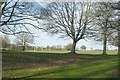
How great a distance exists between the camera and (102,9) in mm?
8125

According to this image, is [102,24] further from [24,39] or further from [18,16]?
[18,16]

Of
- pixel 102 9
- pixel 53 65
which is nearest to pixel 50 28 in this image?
pixel 53 65

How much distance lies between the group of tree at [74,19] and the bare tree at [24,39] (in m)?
0.39

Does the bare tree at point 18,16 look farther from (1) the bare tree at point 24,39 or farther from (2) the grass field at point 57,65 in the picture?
(2) the grass field at point 57,65

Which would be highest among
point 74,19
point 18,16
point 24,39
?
point 18,16

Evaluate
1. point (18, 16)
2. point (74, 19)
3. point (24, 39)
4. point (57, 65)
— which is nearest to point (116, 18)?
point (74, 19)

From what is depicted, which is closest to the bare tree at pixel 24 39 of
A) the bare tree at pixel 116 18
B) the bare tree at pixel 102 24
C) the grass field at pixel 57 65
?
the grass field at pixel 57 65

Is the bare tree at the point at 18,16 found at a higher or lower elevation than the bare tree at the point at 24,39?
higher

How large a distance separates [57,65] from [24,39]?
5.14 ft

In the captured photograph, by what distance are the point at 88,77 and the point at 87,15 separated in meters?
2.21

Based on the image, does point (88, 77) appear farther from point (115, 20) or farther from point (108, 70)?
point (115, 20)

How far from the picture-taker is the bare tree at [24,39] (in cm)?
787

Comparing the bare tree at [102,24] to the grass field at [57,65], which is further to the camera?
the bare tree at [102,24]

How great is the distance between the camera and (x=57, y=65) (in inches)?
305
